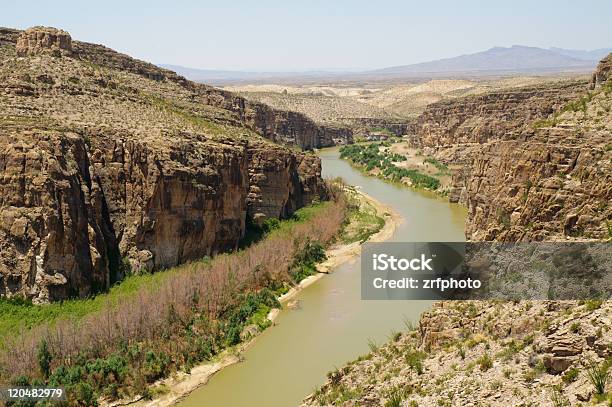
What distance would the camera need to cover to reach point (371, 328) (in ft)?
87.8

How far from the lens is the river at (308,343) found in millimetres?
21688

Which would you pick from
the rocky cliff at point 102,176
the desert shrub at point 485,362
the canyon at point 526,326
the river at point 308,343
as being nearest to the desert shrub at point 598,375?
the canyon at point 526,326

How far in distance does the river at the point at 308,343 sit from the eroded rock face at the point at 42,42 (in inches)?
909

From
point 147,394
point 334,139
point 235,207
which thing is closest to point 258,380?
point 147,394

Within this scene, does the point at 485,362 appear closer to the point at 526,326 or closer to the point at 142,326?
the point at 526,326

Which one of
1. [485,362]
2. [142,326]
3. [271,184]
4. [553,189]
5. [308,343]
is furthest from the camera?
[271,184]

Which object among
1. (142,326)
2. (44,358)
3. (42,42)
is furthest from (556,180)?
(42,42)

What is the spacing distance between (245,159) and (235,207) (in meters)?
3.46

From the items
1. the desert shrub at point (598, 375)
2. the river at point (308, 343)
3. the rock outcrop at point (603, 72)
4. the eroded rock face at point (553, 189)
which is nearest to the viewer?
the desert shrub at point (598, 375)

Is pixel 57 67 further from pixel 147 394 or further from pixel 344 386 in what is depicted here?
pixel 344 386

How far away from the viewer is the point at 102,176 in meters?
30.6

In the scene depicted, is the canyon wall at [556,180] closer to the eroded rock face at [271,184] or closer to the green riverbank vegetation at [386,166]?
the eroded rock face at [271,184]

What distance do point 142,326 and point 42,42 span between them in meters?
24.5

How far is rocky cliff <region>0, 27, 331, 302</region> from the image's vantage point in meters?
25.9
